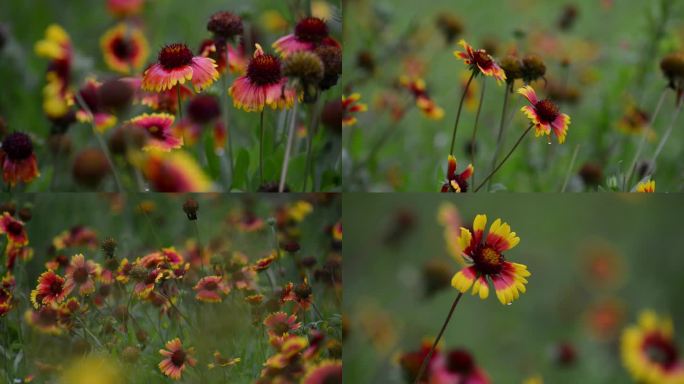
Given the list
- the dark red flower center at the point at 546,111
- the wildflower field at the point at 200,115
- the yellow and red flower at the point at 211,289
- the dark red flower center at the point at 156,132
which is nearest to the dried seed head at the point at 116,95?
the wildflower field at the point at 200,115

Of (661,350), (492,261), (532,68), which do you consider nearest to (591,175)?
(661,350)

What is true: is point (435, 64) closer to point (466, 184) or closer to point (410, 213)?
point (410, 213)

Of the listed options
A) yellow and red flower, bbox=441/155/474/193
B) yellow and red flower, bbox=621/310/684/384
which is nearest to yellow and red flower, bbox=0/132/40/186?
yellow and red flower, bbox=441/155/474/193

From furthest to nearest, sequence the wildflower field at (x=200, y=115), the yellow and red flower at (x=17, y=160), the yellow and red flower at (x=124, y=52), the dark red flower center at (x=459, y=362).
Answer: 1. the yellow and red flower at (x=124, y=52)
2. the dark red flower center at (x=459, y=362)
3. the yellow and red flower at (x=17, y=160)
4. the wildflower field at (x=200, y=115)

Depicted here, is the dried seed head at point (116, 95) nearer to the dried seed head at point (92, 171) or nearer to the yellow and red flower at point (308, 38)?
the dried seed head at point (92, 171)

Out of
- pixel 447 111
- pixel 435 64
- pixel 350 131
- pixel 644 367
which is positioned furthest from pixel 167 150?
pixel 435 64

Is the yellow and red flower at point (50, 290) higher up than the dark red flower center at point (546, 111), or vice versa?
the dark red flower center at point (546, 111)
